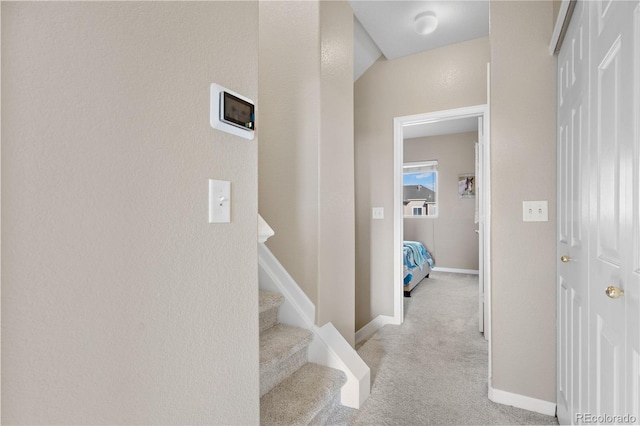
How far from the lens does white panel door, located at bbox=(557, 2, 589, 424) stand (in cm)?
122

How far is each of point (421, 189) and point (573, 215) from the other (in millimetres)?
5151

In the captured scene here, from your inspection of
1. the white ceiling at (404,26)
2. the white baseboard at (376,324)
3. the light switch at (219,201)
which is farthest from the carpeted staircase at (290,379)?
the white ceiling at (404,26)

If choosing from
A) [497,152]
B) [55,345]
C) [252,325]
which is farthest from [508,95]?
[55,345]

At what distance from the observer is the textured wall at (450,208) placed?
5848mm

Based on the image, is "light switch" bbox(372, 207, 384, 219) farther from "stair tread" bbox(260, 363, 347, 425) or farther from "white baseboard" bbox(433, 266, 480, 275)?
"white baseboard" bbox(433, 266, 480, 275)

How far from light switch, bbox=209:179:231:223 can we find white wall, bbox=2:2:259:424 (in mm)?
23

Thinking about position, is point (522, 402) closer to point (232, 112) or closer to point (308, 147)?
point (308, 147)

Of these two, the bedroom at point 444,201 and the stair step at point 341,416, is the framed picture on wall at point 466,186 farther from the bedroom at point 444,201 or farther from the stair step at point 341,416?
the stair step at point 341,416

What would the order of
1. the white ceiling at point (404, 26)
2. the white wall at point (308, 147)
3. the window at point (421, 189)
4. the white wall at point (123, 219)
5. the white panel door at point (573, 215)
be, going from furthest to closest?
the window at point (421, 189), the white ceiling at point (404, 26), the white wall at point (308, 147), the white panel door at point (573, 215), the white wall at point (123, 219)

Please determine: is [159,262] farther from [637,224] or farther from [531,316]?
[531,316]

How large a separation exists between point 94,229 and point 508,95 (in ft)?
6.89

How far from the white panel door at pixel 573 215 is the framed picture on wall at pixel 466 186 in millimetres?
4378

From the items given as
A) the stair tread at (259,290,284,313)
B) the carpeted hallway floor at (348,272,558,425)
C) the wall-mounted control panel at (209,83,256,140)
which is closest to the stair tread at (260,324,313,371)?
the stair tread at (259,290,284,313)

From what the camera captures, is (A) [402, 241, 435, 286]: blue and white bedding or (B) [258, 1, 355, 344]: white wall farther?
(A) [402, 241, 435, 286]: blue and white bedding
